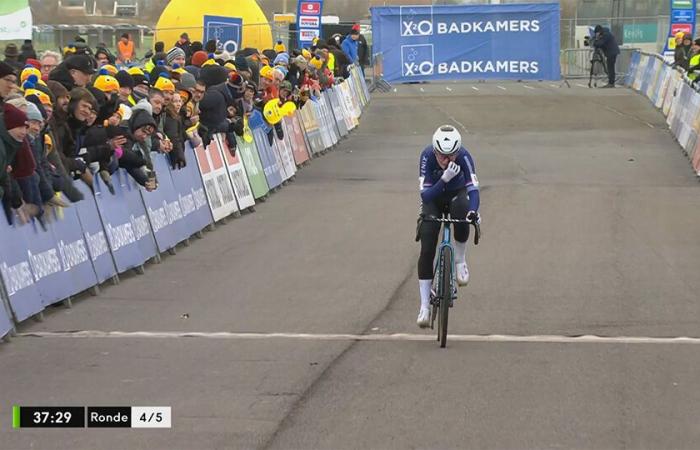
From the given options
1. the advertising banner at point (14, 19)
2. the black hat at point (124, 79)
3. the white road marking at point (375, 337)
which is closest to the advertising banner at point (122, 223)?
the black hat at point (124, 79)

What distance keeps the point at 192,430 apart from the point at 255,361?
212cm

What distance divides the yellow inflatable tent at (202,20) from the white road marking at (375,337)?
Result: 1183 inches

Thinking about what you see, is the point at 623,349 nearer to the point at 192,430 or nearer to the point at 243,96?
the point at 192,430

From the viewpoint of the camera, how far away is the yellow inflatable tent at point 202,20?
133 ft

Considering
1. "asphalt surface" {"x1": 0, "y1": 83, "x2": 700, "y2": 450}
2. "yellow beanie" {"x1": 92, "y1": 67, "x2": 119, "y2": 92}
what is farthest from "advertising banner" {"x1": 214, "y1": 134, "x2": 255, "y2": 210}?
"yellow beanie" {"x1": 92, "y1": 67, "x2": 119, "y2": 92}

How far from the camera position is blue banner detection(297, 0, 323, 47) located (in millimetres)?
41281

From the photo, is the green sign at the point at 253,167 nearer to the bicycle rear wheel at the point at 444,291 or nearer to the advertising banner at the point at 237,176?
the advertising banner at the point at 237,176

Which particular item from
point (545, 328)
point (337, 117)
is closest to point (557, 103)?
point (337, 117)

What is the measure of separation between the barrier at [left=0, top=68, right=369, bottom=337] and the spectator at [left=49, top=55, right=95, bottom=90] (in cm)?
104

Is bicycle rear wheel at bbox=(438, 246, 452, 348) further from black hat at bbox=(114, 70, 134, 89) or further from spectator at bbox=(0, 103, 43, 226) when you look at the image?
black hat at bbox=(114, 70, 134, 89)

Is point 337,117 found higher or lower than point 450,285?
lower

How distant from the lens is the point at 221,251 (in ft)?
51.7

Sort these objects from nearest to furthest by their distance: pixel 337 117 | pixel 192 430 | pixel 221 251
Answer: pixel 192 430 → pixel 221 251 → pixel 337 117

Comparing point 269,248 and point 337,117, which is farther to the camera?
point 337,117
